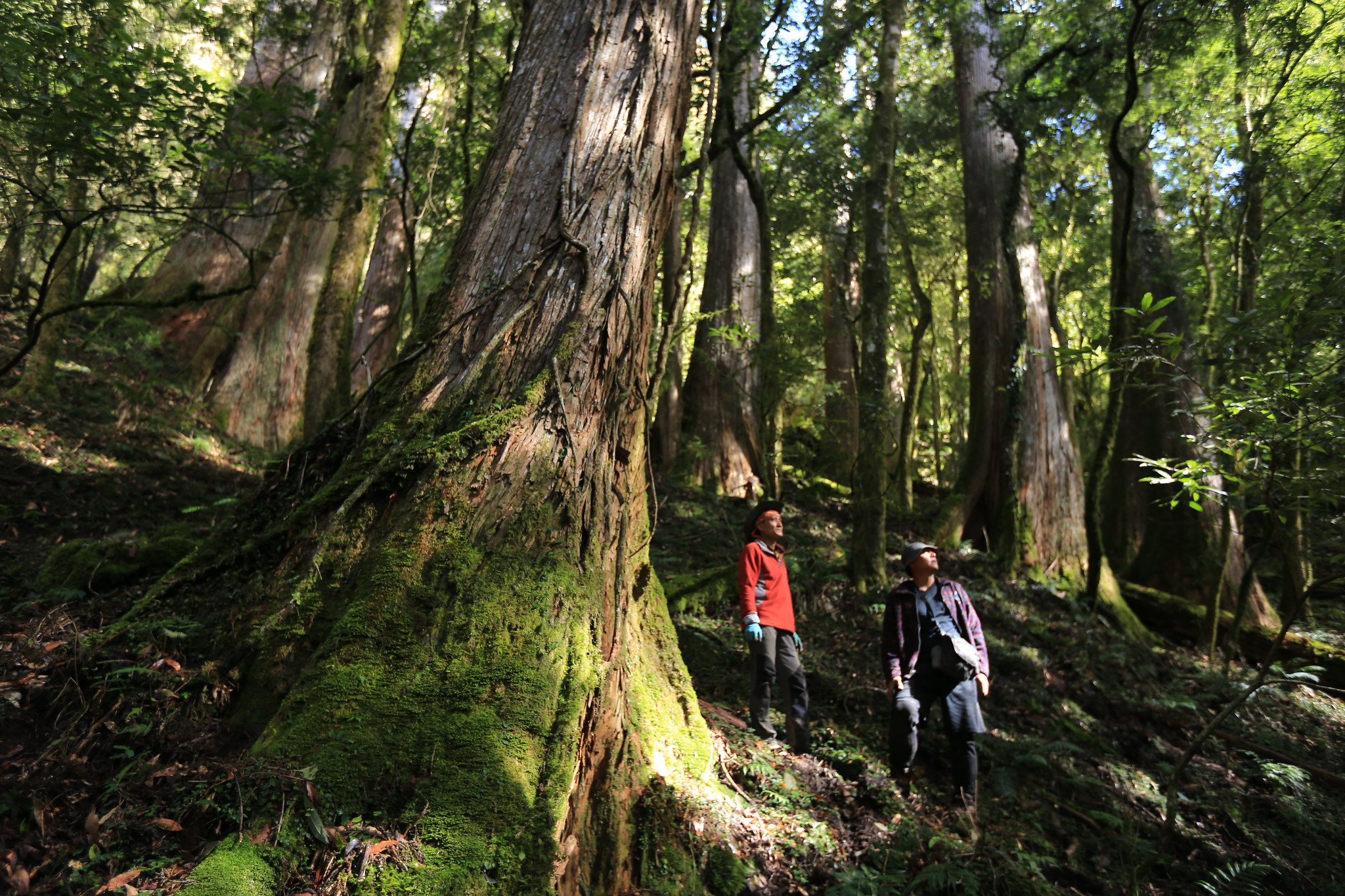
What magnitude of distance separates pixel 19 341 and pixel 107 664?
9035 millimetres

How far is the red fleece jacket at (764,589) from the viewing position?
5.13 metres

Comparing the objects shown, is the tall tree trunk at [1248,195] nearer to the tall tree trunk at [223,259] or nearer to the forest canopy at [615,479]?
the forest canopy at [615,479]

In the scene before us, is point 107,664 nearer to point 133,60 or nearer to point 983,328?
point 133,60

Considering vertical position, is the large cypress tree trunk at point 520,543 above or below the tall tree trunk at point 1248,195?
below

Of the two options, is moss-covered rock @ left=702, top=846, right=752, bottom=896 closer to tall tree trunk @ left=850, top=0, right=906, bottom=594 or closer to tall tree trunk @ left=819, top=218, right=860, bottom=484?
tall tree trunk @ left=850, top=0, right=906, bottom=594

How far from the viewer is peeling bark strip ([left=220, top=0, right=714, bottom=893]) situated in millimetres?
2594

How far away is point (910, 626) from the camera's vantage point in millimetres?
5156

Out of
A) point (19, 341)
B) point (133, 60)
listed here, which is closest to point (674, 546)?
point (133, 60)

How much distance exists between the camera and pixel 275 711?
8.97 feet

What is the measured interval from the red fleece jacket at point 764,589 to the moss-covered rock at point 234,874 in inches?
135

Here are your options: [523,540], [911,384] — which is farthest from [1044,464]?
[523,540]

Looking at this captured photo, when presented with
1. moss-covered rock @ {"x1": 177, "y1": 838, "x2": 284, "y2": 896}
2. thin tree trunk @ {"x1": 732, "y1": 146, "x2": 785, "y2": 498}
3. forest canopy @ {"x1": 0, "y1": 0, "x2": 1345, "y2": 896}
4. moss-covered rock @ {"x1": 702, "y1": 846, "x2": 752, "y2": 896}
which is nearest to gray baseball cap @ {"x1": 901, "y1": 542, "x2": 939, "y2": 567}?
forest canopy @ {"x1": 0, "y1": 0, "x2": 1345, "y2": 896}

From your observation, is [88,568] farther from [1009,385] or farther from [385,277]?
[385,277]

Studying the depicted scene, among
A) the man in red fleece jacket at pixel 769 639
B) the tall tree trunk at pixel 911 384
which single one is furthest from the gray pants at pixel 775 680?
the tall tree trunk at pixel 911 384
